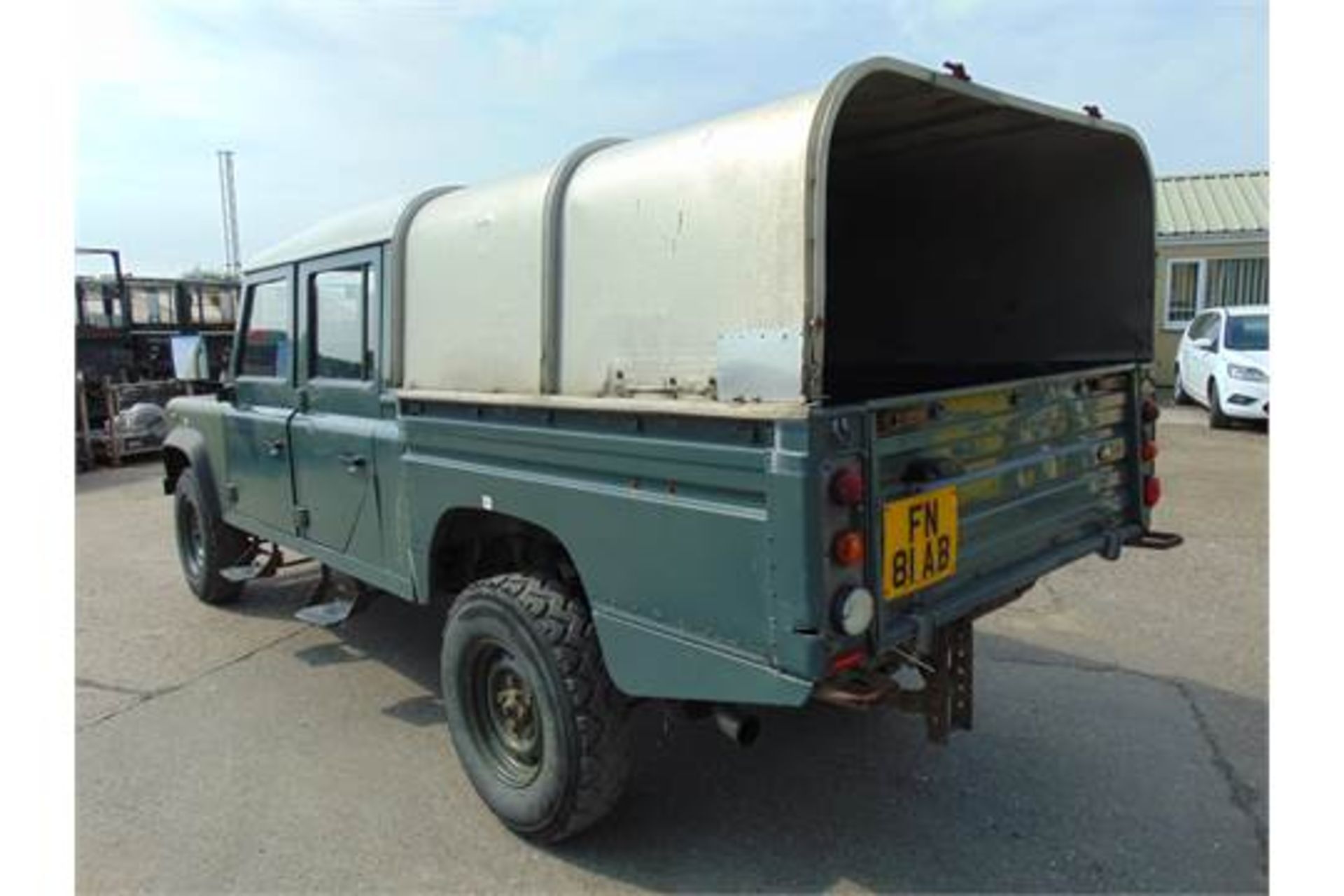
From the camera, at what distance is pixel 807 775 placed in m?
3.59

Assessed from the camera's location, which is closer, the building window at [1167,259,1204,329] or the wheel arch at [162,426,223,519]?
the wheel arch at [162,426,223,519]

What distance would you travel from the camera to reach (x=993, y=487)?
9.75ft

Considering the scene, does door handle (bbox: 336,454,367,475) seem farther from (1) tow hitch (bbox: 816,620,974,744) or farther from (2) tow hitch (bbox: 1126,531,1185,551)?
(2) tow hitch (bbox: 1126,531,1185,551)

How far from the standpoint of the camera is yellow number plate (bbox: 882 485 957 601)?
2.51 meters

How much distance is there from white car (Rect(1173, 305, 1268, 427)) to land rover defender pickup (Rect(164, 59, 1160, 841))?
10.3m

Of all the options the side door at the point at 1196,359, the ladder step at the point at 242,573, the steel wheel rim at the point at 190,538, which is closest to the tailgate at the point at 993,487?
the ladder step at the point at 242,573

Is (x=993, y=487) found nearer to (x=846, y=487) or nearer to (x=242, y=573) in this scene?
(x=846, y=487)

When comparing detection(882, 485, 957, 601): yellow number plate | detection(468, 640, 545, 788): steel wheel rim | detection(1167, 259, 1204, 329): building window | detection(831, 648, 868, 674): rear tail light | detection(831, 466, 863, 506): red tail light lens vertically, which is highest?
detection(1167, 259, 1204, 329): building window

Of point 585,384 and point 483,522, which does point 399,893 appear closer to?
point 483,522

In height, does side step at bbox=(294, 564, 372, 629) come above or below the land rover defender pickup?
below

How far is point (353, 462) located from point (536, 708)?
1544 millimetres

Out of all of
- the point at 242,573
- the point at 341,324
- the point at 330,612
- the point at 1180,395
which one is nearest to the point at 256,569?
the point at 242,573

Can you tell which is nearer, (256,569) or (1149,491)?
(1149,491)

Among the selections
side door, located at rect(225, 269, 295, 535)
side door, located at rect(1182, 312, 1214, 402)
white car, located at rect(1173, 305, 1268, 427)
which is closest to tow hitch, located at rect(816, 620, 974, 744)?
side door, located at rect(225, 269, 295, 535)
